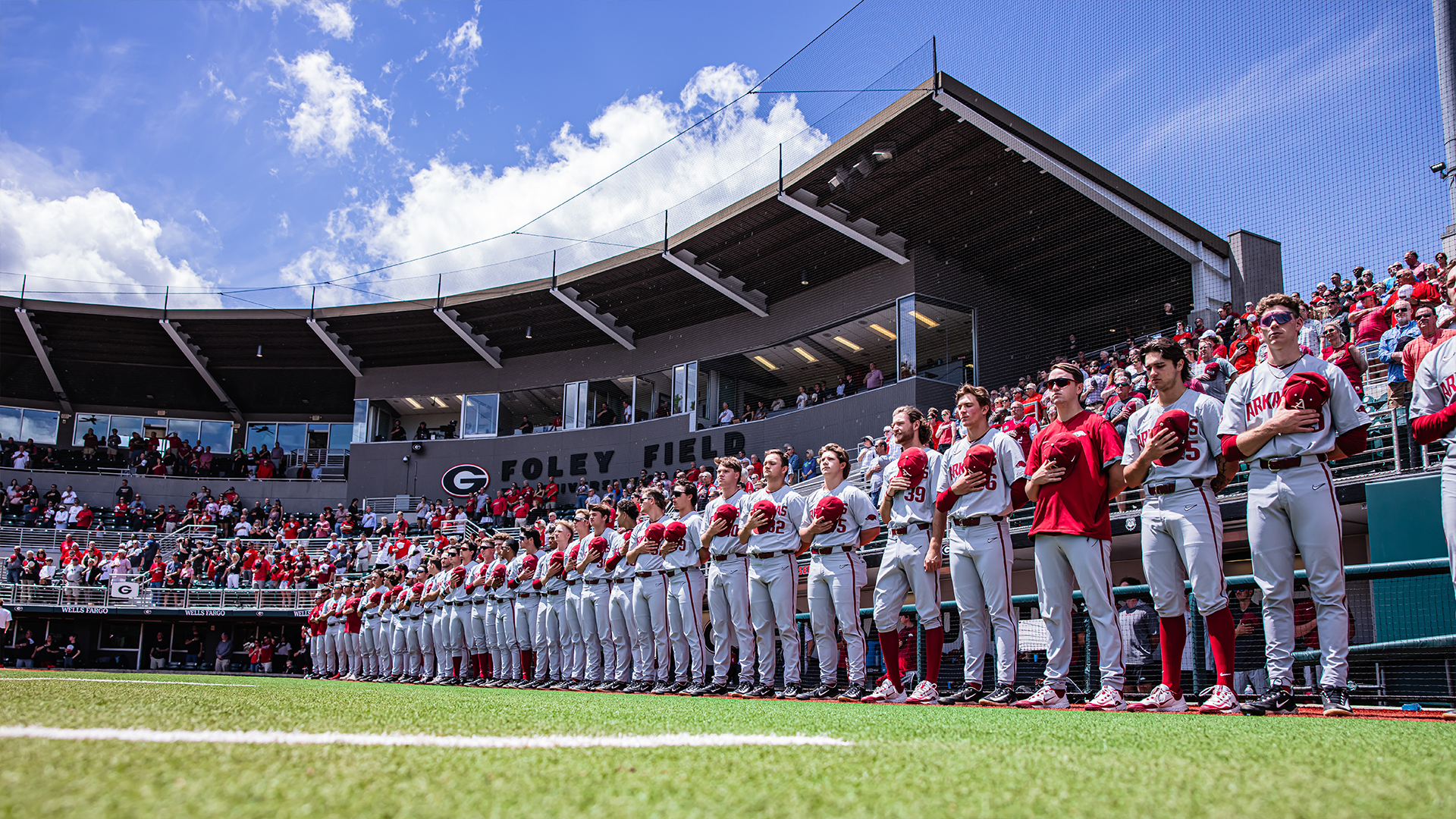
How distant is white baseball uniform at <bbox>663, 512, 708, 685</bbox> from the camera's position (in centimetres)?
857

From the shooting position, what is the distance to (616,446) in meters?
26.3

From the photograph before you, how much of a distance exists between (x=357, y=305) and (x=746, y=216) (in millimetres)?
12697

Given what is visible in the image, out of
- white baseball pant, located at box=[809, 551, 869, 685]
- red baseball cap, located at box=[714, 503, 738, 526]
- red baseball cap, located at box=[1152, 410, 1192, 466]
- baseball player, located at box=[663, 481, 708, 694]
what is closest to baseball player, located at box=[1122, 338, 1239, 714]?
red baseball cap, located at box=[1152, 410, 1192, 466]

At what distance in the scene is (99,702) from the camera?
4004 millimetres

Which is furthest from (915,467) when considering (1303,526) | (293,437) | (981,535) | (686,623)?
(293,437)

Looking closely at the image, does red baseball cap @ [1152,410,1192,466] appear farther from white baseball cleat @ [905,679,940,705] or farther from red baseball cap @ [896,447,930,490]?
white baseball cleat @ [905,679,940,705]

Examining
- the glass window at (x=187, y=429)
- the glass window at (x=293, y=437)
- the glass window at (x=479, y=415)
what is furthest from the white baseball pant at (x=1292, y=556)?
the glass window at (x=187, y=429)

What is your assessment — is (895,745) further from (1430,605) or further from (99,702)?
(1430,605)

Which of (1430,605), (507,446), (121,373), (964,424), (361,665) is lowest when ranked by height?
(361,665)

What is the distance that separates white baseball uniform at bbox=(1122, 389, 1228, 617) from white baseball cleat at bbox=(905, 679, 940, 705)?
1.54 m

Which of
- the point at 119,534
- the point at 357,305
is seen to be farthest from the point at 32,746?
the point at 119,534

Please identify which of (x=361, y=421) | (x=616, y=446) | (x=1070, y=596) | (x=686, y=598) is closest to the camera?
(x=1070, y=596)

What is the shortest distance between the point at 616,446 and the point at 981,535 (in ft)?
69.5

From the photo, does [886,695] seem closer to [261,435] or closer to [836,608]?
[836,608]
